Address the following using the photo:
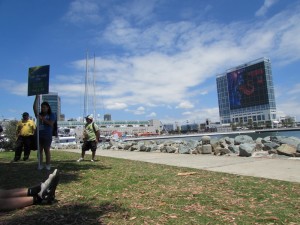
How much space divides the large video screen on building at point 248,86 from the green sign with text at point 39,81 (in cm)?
14701

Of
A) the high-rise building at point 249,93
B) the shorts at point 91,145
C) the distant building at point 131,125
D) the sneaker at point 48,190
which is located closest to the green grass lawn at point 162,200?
the sneaker at point 48,190

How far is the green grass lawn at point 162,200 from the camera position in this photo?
3.85 m

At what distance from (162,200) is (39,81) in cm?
516

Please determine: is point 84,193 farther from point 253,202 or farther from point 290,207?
point 290,207

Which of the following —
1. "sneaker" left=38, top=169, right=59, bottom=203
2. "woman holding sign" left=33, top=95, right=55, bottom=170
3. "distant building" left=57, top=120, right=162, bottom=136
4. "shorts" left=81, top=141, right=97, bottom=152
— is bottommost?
"sneaker" left=38, top=169, right=59, bottom=203

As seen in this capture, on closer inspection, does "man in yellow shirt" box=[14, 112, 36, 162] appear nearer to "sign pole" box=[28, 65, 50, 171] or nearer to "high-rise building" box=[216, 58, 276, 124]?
"sign pole" box=[28, 65, 50, 171]

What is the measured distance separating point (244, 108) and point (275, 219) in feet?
520

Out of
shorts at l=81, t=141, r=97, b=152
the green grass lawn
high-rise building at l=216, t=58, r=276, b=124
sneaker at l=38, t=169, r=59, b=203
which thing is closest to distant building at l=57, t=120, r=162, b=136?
high-rise building at l=216, t=58, r=276, b=124

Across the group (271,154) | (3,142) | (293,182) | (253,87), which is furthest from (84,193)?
(253,87)

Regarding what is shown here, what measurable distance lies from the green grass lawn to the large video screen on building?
14811cm

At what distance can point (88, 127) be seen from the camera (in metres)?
10.6

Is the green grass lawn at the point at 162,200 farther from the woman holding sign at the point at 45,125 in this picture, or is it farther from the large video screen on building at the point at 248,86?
the large video screen on building at the point at 248,86

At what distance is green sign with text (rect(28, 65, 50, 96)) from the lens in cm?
823

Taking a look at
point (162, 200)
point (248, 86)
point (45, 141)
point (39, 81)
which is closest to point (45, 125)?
point (45, 141)
